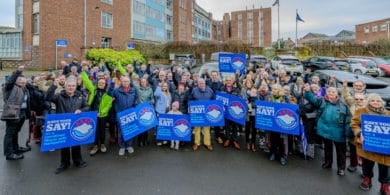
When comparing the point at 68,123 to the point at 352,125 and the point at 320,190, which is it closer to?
the point at 320,190

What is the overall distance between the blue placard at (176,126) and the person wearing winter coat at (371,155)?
3591mm

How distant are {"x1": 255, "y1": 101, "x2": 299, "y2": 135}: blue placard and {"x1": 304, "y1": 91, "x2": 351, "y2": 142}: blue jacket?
1.69 ft

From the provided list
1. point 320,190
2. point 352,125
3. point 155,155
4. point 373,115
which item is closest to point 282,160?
point 320,190

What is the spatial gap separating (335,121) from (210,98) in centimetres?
295

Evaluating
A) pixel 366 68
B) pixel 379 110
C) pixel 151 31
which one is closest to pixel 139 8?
pixel 151 31

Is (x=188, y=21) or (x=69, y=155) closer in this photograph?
(x=69, y=155)

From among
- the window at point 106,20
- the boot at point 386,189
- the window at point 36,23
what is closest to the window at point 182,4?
the window at point 106,20

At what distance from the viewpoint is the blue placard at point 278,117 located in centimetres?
535

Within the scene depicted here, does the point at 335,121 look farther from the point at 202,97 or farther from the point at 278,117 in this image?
the point at 202,97

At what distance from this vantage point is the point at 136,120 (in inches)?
235

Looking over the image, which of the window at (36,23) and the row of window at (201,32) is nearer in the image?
the window at (36,23)

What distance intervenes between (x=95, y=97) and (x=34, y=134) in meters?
2.31

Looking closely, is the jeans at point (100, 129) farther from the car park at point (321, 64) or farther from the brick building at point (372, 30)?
the brick building at point (372, 30)

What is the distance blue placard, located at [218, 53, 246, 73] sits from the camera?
29.2 ft
